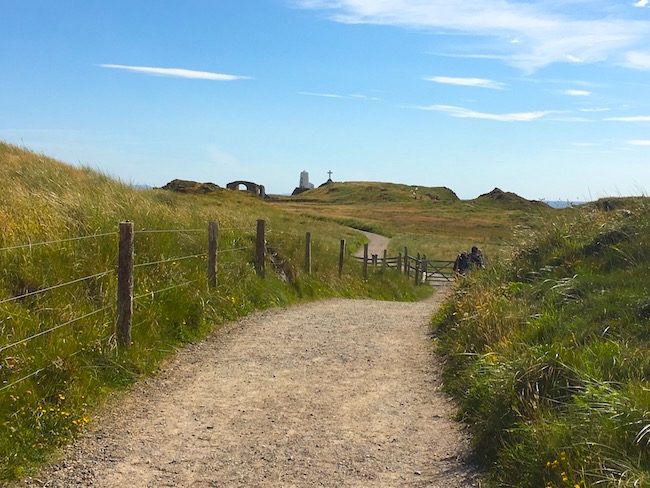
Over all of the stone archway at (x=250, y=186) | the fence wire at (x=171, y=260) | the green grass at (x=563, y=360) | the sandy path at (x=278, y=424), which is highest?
the stone archway at (x=250, y=186)

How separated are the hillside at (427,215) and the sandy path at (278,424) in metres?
7.03

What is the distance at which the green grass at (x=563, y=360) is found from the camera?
4.42 metres

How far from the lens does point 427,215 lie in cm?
9962

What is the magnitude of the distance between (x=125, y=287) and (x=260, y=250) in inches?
270

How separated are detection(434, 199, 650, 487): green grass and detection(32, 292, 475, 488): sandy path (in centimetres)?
44

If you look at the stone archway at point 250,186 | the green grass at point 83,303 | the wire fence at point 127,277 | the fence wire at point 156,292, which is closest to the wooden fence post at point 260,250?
the wire fence at point 127,277

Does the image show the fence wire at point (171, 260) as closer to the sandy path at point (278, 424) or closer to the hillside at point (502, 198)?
the sandy path at point (278, 424)

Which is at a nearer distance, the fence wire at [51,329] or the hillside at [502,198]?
the fence wire at [51,329]

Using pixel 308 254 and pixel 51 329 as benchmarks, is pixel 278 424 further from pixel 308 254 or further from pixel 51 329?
pixel 308 254

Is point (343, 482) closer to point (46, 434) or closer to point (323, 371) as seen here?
point (46, 434)

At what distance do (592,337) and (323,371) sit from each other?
3.22 meters

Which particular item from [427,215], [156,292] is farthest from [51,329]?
[427,215]

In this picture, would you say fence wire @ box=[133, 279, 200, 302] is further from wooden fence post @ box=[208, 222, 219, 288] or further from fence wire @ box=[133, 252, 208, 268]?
wooden fence post @ box=[208, 222, 219, 288]

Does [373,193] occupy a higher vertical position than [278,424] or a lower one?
higher
